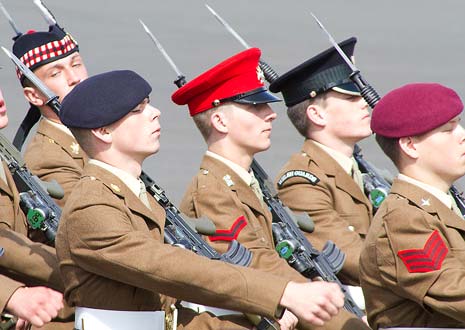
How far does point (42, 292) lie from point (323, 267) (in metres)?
2.60

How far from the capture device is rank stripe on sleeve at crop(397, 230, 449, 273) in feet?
22.3

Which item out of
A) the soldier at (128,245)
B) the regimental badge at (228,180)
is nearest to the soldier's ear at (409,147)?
the soldier at (128,245)

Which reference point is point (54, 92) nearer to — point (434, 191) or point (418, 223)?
point (434, 191)

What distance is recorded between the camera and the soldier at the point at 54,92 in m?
9.19

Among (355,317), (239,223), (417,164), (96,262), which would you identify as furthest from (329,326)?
(96,262)

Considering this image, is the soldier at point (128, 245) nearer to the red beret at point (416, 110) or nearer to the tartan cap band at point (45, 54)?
the red beret at point (416, 110)

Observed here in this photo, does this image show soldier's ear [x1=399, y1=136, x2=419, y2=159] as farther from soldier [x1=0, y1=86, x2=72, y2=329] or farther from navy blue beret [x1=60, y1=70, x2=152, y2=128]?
soldier [x1=0, y1=86, x2=72, y2=329]

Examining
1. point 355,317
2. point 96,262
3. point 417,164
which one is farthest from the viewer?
point 355,317

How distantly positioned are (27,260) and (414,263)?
2.05 metres

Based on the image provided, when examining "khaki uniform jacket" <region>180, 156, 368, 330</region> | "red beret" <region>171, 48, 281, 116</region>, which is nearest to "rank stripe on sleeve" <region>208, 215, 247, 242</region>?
"khaki uniform jacket" <region>180, 156, 368, 330</region>

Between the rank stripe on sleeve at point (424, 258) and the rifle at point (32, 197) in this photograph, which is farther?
the rifle at point (32, 197)

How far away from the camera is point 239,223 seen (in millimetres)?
8484

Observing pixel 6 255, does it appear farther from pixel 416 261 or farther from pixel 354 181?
pixel 354 181

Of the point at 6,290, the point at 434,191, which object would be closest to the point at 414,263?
the point at 434,191
